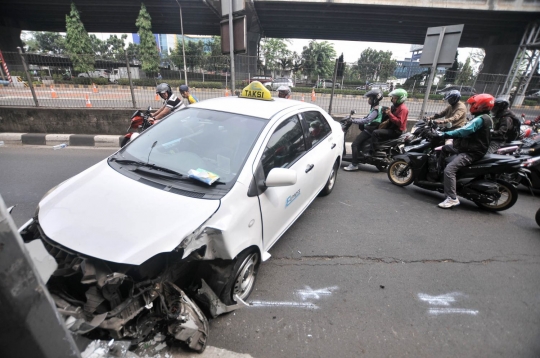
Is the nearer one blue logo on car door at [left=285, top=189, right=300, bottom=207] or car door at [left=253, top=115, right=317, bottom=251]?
car door at [left=253, top=115, right=317, bottom=251]

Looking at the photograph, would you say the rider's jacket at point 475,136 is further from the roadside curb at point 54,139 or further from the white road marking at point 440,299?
the roadside curb at point 54,139

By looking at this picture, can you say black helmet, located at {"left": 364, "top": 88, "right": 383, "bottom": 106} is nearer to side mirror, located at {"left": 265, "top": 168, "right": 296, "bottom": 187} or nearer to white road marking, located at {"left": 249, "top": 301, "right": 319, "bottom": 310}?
side mirror, located at {"left": 265, "top": 168, "right": 296, "bottom": 187}

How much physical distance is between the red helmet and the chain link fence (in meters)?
3.54

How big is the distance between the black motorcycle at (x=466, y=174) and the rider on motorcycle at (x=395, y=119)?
454 mm

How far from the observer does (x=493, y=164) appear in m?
3.98

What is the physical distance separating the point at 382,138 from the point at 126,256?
17.4 ft

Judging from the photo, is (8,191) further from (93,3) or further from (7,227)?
(93,3)

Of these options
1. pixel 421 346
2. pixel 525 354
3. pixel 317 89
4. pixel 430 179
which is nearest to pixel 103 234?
pixel 421 346

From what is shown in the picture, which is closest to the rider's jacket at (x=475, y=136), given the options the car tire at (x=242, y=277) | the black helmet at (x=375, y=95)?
the black helmet at (x=375, y=95)

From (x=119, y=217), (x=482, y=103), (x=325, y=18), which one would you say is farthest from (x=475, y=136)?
(x=325, y=18)

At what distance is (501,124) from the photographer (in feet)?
17.6

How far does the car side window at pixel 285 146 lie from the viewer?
2610mm

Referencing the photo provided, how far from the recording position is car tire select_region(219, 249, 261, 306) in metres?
2.13

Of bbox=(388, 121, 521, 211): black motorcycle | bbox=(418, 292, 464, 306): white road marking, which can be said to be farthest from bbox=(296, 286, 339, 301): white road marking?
bbox=(388, 121, 521, 211): black motorcycle
